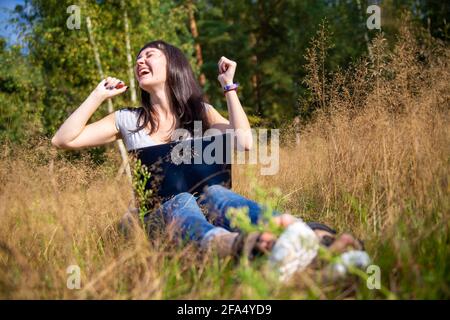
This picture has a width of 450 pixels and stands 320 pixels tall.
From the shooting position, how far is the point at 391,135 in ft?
6.84

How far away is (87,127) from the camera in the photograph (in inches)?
86.5

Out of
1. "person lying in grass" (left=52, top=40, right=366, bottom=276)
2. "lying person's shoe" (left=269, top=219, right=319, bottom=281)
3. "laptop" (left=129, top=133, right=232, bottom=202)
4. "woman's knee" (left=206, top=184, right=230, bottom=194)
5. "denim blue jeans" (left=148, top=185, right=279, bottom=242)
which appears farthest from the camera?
"laptop" (left=129, top=133, right=232, bottom=202)

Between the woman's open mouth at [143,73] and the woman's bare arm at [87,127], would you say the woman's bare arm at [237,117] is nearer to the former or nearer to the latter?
the woman's open mouth at [143,73]

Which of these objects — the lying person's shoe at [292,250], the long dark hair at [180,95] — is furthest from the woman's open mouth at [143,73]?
the lying person's shoe at [292,250]

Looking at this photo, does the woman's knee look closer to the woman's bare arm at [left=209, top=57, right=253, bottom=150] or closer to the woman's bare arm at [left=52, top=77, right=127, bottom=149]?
the woman's bare arm at [left=209, top=57, right=253, bottom=150]

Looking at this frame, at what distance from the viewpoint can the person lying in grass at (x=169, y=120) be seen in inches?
69.1

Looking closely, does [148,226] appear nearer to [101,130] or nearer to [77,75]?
[101,130]

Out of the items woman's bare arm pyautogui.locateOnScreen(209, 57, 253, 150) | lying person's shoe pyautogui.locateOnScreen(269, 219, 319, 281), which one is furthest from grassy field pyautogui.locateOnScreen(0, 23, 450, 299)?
woman's bare arm pyautogui.locateOnScreen(209, 57, 253, 150)

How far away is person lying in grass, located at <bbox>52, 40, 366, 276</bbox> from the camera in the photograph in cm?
176

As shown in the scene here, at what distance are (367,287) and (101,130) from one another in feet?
5.52

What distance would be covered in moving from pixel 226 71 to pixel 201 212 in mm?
926

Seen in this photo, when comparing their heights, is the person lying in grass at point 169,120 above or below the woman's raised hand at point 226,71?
below

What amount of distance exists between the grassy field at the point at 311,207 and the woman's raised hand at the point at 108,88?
43cm

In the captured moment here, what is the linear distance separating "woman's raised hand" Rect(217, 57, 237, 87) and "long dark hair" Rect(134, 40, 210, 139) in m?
0.30
